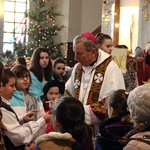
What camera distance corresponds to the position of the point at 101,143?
2840mm

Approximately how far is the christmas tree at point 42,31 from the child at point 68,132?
550 inches

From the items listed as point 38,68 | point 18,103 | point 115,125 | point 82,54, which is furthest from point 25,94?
point 115,125

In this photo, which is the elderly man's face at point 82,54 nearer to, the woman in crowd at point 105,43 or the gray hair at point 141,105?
the woman in crowd at point 105,43

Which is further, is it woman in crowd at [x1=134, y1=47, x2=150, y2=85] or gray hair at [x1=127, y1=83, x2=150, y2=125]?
woman in crowd at [x1=134, y1=47, x2=150, y2=85]

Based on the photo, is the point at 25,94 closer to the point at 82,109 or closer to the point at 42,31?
the point at 82,109

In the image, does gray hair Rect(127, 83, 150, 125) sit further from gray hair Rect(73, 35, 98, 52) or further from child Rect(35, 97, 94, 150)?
gray hair Rect(73, 35, 98, 52)

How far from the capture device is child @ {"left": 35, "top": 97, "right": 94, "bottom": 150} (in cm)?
238

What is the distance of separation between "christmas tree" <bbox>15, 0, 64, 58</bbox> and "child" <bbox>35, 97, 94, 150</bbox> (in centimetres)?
1396

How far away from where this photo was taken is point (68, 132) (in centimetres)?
241

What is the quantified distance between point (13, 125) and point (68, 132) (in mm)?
918

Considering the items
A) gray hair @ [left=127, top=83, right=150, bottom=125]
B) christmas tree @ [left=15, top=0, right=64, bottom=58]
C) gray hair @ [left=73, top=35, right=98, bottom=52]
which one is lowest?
gray hair @ [left=127, top=83, right=150, bottom=125]

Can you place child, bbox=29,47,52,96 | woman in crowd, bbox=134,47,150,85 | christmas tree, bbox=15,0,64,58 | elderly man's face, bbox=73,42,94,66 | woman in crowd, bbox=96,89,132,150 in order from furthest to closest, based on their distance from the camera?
christmas tree, bbox=15,0,64,58
woman in crowd, bbox=134,47,150,85
child, bbox=29,47,52,96
elderly man's face, bbox=73,42,94,66
woman in crowd, bbox=96,89,132,150

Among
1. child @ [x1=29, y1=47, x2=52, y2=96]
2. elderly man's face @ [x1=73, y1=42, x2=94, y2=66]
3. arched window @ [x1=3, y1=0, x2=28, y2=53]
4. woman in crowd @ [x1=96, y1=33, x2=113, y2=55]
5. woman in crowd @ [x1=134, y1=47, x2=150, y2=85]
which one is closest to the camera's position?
elderly man's face @ [x1=73, y1=42, x2=94, y2=66]

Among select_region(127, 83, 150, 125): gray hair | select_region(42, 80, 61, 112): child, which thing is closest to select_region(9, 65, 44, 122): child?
select_region(42, 80, 61, 112): child
